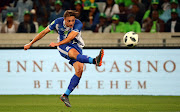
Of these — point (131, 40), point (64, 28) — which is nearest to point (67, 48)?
point (64, 28)

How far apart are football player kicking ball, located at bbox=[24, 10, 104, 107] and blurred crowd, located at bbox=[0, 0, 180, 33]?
5.04 metres

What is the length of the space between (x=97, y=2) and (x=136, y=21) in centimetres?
248

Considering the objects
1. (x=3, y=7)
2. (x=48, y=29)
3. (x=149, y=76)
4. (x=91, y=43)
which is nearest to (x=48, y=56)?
(x=91, y=43)

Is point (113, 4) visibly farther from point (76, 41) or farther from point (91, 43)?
point (76, 41)

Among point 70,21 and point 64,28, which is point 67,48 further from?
point 70,21

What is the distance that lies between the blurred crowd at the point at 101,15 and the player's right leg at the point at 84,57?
521 cm

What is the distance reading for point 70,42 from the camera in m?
8.66

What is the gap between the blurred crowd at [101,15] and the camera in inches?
536

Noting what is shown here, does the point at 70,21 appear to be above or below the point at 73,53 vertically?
above

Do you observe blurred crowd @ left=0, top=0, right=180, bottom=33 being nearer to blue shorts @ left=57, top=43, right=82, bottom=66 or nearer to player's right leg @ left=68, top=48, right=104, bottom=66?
blue shorts @ left=57, top=43, right=82, bottom=66

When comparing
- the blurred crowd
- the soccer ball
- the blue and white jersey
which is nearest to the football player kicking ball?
the blue and white jersey

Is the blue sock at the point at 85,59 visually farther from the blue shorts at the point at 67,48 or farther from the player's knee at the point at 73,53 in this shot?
the blue shorts at the point at 67,48

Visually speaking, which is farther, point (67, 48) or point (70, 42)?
Result: point (70, 42)

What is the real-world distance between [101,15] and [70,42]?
5.47 m
